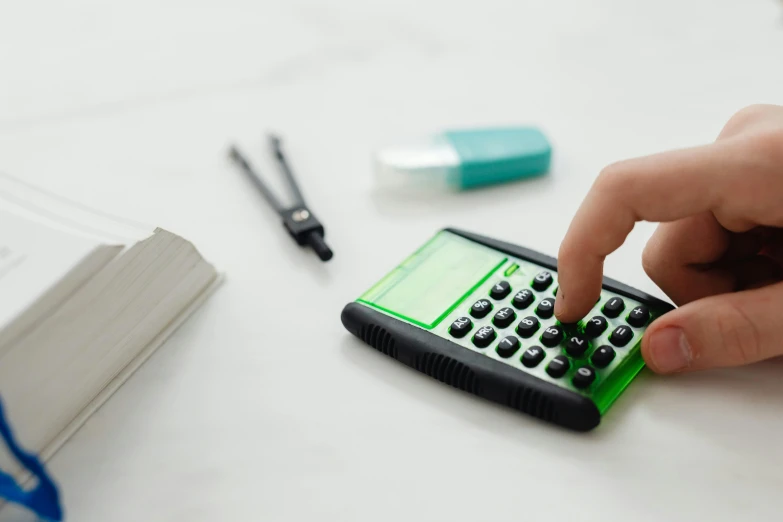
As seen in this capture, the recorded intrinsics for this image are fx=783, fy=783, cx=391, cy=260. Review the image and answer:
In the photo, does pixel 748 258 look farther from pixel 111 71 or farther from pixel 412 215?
pixel 111 71

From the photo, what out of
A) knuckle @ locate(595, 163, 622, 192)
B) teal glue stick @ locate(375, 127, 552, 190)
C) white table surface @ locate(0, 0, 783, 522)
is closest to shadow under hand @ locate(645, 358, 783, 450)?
white table surface @ locate(0, 0, 783, 522)

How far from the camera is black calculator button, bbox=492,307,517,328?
0.43 metres

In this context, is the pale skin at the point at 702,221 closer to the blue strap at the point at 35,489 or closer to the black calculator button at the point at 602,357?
the black calculator button at the point at 602,357

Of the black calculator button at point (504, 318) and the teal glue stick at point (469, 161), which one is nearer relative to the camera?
the black calculator button at point (504, 318)

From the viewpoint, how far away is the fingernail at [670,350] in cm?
39

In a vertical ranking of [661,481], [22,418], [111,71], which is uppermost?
[111,71]

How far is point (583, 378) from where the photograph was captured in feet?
1.28

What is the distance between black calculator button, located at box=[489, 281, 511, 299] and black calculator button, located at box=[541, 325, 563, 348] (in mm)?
39

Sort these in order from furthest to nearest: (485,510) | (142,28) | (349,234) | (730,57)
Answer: (142,28) → (730,57) → (349,234) → (485,510)

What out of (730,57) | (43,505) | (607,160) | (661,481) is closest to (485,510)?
(661,481)

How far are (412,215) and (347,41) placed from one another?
11.7 inches

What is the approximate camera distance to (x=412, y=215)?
57cm

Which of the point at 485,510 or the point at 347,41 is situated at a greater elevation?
the point at 347,41

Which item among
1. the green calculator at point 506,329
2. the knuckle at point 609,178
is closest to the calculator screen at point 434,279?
the green calculator at point 506,329
